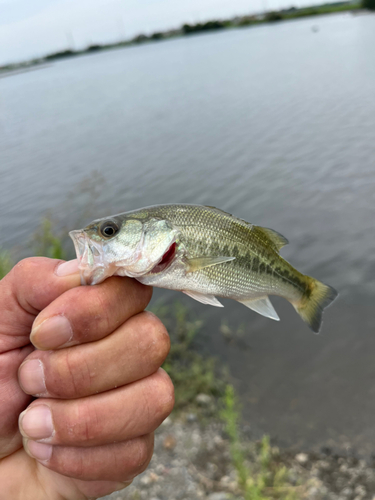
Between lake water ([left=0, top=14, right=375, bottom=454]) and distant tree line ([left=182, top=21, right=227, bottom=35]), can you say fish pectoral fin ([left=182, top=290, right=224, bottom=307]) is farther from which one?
distant tree line ([left=182, top=21, right=227, bottom=35])

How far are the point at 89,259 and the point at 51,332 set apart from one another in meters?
0.44

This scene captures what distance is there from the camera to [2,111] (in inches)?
1252

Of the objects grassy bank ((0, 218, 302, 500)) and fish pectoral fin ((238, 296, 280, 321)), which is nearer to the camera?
fish pectoral fin ((238, 296, 280, 321))

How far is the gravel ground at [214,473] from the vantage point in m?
4.61

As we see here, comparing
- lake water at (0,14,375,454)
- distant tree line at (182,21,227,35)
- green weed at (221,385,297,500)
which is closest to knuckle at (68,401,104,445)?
green weed at (221,385,297,500)

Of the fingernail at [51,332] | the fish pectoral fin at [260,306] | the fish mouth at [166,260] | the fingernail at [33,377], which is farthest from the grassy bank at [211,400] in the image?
the fingernail at [51,332]

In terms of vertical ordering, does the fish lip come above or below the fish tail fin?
above

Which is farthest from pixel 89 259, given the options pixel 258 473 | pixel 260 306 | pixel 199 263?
pixel 258 473

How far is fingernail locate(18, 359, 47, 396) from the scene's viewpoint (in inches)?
81.6

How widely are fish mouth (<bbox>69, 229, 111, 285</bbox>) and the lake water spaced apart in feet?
15.8

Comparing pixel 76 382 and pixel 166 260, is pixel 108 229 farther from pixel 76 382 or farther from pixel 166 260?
pixel 76 382

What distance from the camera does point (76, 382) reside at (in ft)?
6.79

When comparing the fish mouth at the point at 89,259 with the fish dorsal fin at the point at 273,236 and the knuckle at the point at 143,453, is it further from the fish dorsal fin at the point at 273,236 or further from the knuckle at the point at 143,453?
the fish dorsal fin at the point at 273,236

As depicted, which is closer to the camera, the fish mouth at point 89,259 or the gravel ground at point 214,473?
the fish mouth at point 89,259
